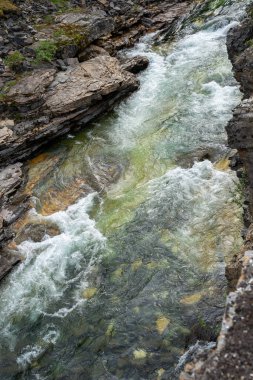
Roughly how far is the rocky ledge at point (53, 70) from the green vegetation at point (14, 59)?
4 centimetres

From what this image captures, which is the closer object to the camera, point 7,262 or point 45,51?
point 7,262

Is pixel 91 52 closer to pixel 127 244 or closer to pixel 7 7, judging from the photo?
Answer: pixel 7 7

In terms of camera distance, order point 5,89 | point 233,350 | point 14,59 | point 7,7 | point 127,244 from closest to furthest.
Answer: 1. point 233,350
2. point 127,244
3. point 5,89
4. point 14,59
5. point 7,7

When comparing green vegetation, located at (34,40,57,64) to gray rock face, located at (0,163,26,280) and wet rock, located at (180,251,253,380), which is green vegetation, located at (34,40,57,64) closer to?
gray rock face, located at (0,163,26,280)

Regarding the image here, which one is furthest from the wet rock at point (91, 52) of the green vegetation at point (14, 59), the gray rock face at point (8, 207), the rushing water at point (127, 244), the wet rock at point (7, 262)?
the wet rock at point (7, 262)

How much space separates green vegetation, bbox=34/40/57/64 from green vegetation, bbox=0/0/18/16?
332 centimetres

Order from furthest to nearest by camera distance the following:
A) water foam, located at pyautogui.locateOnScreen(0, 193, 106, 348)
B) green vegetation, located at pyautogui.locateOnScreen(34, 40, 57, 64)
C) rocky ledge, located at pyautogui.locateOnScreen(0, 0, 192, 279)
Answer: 1. green vegetation, located at pyautogui.locateOnScreen(34, 40, 57, 64)
2. rocky ledge, located at pyautogui.locateOnScreen(0, 0, 192, 279)
3. water foam, located at pyautogui.locateOnScreen(0, 193, 106, 348)

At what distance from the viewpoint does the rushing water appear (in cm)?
859

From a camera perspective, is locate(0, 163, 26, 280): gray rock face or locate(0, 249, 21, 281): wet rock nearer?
locate(0, 249, 21, 281): wet rock

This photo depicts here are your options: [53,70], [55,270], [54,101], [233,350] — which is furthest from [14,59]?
[233,350]

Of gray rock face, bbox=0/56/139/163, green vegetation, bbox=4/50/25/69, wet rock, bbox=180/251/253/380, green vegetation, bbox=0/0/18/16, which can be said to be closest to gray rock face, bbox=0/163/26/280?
gray rock face, bbox=0/56/139/163

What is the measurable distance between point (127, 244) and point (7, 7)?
47.5 feet

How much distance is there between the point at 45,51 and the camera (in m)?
17.2

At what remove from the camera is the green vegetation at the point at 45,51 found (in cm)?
1692
